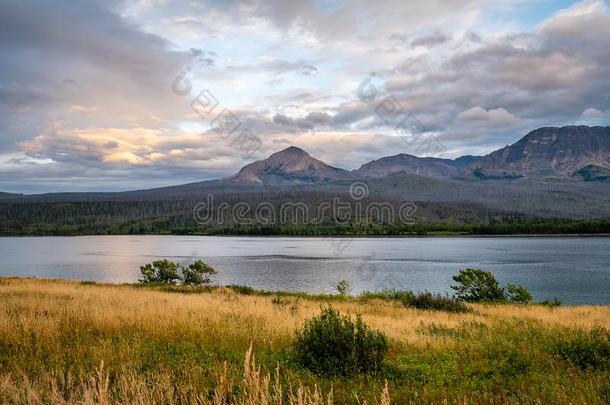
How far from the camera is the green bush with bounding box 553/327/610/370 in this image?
31.7 feet

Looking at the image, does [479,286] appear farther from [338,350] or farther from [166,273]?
[338,350]

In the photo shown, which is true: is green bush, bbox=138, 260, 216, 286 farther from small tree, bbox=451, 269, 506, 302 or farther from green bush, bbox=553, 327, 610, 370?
green bush, bbox=553, 327, 610, 370

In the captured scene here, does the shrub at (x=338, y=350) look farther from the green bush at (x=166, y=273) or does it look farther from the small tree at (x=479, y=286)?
the green bush at (x=166, y=273)

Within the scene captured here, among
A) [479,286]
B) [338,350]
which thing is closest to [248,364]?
[338,350]

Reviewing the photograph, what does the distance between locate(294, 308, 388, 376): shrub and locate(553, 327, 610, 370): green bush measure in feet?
13.9

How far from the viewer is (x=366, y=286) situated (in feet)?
216

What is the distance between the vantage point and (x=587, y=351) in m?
10.2

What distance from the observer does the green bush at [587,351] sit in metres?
9.66

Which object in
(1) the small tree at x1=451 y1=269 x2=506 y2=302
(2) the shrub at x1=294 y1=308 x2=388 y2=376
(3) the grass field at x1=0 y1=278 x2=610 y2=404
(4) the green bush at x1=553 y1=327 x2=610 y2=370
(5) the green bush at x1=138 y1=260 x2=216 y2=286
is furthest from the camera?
(5) the green bush at x1=138 y1=260 x2=216 y2=286

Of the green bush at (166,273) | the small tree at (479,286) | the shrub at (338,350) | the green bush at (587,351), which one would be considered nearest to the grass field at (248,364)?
the green bush at (587,351)

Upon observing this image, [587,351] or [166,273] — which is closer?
[587,351]

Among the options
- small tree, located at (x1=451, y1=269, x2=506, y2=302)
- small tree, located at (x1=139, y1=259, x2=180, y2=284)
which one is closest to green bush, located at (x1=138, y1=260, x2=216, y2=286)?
small tree, located at (x1=139, y1=259, x2=180, y2=284)

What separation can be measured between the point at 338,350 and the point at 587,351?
5.59m

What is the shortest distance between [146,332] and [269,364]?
4.15 m
